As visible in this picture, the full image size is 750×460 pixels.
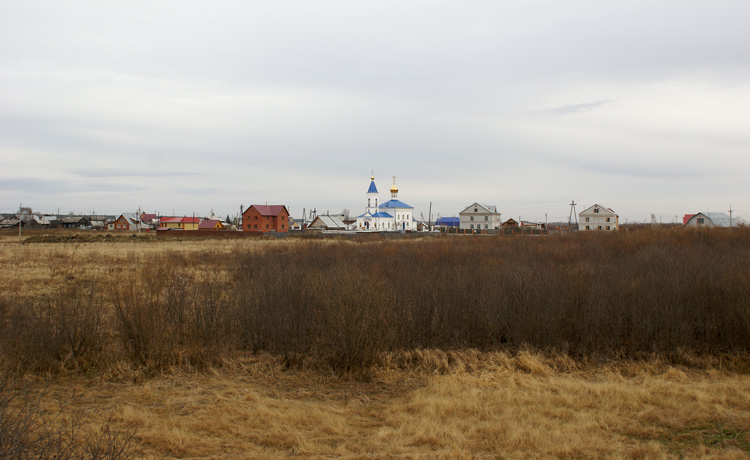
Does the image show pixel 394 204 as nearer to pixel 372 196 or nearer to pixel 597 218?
pixel 372 196

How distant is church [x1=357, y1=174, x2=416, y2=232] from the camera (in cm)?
8809

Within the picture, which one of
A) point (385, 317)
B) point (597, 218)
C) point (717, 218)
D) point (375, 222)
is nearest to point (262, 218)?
point (375, 222)

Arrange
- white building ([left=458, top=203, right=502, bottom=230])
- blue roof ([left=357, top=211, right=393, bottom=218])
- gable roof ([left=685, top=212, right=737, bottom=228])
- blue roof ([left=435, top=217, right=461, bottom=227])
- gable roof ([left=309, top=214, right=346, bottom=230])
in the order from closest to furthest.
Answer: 1. gable roof ([left=685, top=212, right=737, bottom=228])
2. white building ([left=458, top=203, right=502, bottom=230])
3. blue roof ([left=357, top=211, right=393, bottom=218])
4. gable roof ([left=309, top=214, right=346, bottom=230])
5. blue roof ([left=435, top=217, right=461, bottom=227])

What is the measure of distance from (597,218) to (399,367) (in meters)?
69.6

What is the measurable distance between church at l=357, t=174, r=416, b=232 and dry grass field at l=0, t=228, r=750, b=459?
239ft

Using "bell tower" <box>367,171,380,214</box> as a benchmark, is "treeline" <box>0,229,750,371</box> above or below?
below

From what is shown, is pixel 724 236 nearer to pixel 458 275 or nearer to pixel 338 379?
pixel 458 275

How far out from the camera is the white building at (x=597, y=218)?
71188 mm

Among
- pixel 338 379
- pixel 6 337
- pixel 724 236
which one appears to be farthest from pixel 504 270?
pixel 724 236

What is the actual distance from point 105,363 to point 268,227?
67.5m

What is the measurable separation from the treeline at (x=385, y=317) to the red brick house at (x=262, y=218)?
2477 inches

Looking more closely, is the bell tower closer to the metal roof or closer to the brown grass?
the metal roof

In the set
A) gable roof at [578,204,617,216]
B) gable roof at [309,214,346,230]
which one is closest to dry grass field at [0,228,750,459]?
gable roof at [578,204,617,216]

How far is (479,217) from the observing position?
279 feet
